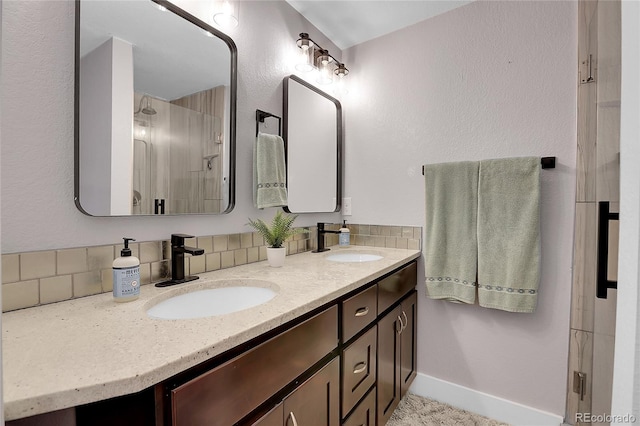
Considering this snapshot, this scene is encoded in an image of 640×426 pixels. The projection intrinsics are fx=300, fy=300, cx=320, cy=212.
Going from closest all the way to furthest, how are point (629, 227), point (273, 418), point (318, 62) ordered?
point (629, 227)
point (273, 418)
point (318, 62)

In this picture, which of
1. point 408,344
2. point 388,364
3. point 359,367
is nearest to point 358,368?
point 359,367

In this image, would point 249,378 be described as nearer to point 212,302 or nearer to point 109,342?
point 109,342

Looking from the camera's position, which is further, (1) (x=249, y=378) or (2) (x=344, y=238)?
(2) (x=344, y=238)

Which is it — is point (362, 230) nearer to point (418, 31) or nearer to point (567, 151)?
point (567, 151)

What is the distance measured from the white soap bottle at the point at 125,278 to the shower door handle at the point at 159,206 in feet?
0.82

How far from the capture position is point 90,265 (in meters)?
0.97

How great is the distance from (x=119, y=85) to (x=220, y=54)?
510 millimetres

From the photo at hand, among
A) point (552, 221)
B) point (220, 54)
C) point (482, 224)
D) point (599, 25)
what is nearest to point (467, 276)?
point (482, 224)

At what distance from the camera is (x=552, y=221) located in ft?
5.21

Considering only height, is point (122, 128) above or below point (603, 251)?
A: above

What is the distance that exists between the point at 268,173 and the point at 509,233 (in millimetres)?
1319

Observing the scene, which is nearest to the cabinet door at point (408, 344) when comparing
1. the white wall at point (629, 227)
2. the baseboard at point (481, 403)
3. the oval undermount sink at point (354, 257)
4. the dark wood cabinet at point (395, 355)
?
the dark wood cabinet at point (395, 355)

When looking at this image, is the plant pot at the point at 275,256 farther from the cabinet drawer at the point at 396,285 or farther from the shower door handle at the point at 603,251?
the shower door handle at the point at 603,251

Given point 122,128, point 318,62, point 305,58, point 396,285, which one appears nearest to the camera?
point 122,128
